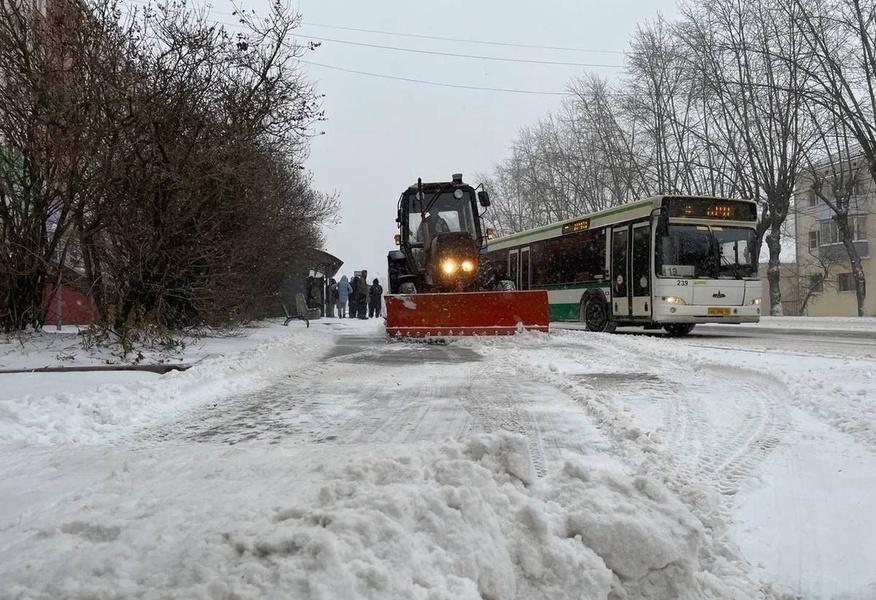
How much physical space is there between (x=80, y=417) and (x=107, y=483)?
2025 mm

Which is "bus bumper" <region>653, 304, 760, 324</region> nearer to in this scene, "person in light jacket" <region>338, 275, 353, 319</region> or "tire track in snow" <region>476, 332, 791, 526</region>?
"tire track in snow" <region>476, 332, 791, 526</region>

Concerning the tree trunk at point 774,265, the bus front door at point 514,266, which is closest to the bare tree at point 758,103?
the tree trunk at point 774,265

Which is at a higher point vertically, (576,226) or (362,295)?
(576,226)

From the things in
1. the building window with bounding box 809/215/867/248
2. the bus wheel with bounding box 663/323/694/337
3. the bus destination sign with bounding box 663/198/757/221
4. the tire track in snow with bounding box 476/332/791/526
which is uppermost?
the building window with bounding box 809/215/867/248

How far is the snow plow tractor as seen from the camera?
11.6 meters

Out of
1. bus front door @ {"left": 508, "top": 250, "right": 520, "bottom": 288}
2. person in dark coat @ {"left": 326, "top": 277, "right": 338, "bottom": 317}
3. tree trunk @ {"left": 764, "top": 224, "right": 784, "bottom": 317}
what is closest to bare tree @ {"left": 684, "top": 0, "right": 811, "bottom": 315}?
tree trunk @ {"left": 764, "top": 224, "right": 784, "bottom": 317}

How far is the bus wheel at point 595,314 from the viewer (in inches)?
594

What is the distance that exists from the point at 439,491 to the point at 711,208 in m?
12.8


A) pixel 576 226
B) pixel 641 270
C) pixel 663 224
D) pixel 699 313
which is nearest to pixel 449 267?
pixel 641 270

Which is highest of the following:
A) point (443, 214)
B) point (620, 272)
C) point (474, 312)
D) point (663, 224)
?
point (443, 214)

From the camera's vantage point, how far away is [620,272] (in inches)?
570

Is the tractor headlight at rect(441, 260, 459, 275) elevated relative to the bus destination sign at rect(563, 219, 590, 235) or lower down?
lower down

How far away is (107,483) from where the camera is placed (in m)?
2.98

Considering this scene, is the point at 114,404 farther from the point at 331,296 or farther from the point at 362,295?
the point at 331,296
